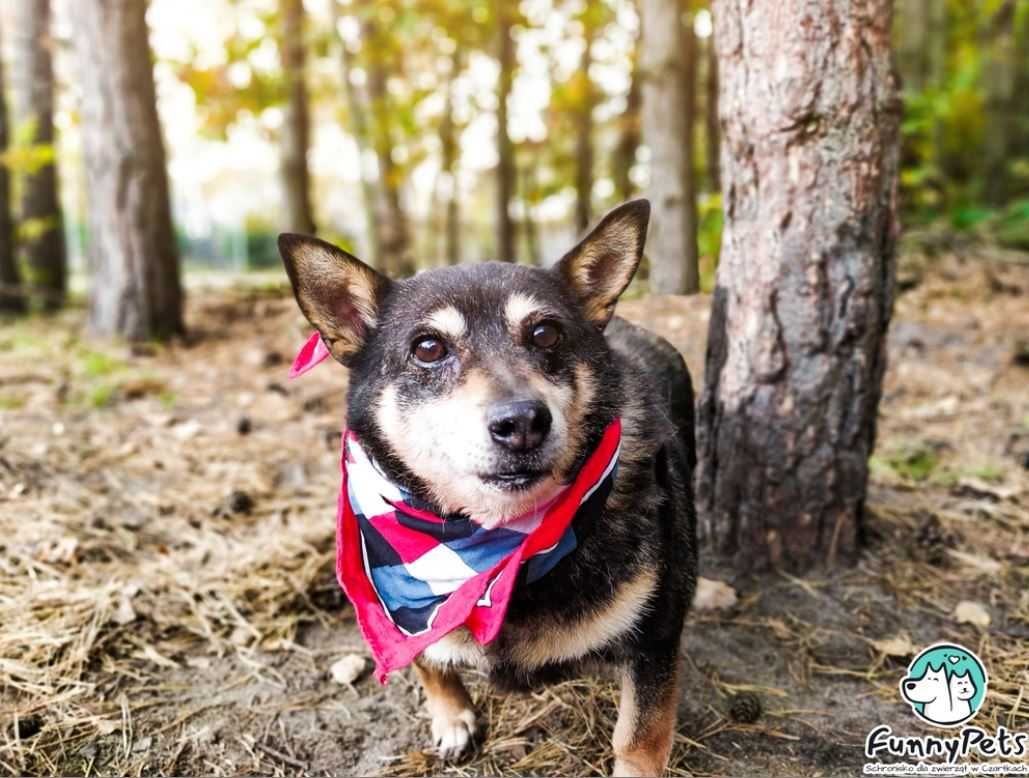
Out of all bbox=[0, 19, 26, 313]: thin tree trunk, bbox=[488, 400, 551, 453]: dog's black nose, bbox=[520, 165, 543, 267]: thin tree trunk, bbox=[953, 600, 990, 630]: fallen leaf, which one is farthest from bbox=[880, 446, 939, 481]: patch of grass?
bbox=[520, 165, 543, 267]: thin tree trunk

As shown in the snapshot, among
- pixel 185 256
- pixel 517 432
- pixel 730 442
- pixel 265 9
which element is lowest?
pixel 185 256

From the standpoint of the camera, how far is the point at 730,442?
3676 mm

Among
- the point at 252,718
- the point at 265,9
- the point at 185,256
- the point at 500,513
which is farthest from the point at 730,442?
the point at 185,256

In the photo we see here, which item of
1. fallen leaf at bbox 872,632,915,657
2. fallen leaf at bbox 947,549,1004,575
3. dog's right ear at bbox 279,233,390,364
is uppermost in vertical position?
dog's right ear at bbox 279,233,390,364

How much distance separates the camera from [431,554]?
2609 mm

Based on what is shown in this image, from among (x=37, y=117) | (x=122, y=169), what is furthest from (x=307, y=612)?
(x=37, y=117)

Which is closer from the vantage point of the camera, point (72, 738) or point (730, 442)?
point (72, 738)

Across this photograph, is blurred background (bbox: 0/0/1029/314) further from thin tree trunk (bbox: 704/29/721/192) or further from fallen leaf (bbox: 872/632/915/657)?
fallen leaf (bbox: 872/632/915/657)

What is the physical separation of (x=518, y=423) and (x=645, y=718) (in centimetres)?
104

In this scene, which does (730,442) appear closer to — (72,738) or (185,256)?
(72,738)

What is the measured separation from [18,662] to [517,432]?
2182 mm

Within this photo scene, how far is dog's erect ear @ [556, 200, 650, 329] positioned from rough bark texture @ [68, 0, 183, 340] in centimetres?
581

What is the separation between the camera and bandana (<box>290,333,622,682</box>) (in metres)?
2.46

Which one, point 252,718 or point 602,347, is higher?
point 602,347
